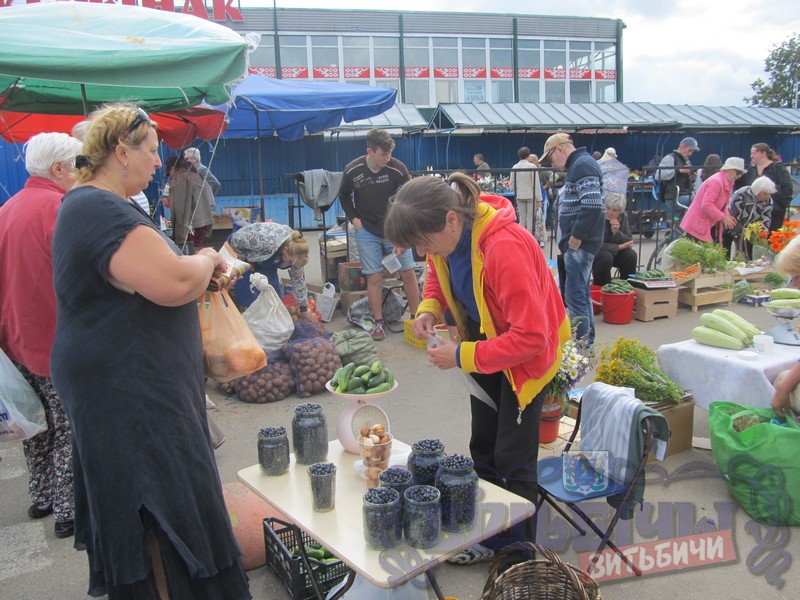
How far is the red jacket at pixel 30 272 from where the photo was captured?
297 centimetres

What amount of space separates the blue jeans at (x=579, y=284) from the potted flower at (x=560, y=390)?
1838 mm

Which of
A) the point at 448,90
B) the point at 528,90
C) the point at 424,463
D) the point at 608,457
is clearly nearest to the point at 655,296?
the point at 608,457

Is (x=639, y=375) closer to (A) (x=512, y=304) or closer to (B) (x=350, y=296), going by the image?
(A) (x=512, y=304)

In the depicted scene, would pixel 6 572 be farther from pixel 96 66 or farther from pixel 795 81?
pixel 795 81

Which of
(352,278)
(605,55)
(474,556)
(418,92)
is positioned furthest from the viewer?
(605,55)

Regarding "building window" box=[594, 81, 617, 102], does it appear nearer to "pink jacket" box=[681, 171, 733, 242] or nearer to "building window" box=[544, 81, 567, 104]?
"building window" box=[544, 81, 567, 104]

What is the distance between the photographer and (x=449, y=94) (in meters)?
22.1

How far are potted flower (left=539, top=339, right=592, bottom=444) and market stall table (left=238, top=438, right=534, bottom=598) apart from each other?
131 centimetres

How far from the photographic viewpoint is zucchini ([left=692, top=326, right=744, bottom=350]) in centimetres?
385

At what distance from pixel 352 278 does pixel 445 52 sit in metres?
16.9

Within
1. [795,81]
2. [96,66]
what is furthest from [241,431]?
[795,81]

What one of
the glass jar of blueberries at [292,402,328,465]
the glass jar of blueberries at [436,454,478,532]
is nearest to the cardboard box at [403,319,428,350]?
the glass jar of blueberries at [292,402,328,465]

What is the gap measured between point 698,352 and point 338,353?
281 centimetres

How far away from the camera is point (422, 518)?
1.99 meters
